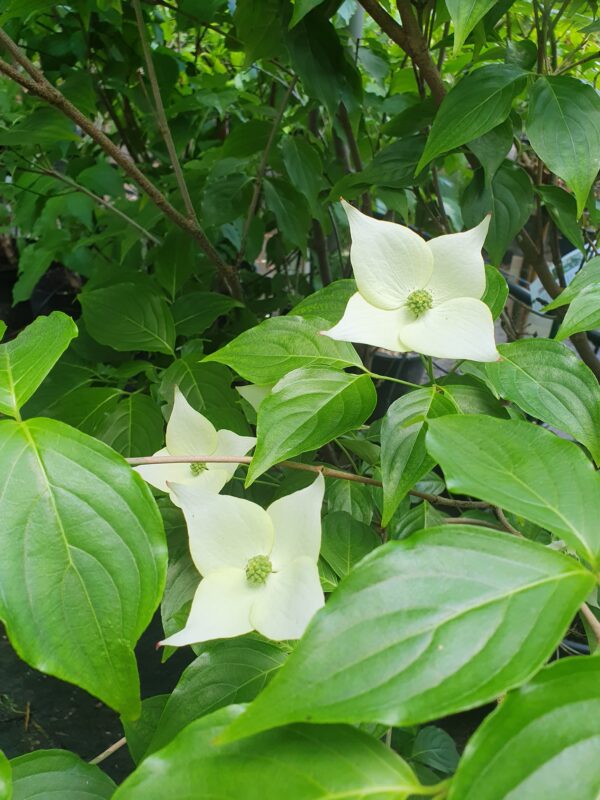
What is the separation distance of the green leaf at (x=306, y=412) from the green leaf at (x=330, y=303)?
68 mm

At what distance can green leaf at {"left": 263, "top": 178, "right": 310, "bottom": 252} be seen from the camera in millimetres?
944

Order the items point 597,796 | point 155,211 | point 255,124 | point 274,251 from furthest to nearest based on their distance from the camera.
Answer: point 274,251, point 155,211, point 255,124, point 597,796

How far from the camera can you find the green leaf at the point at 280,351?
1.45ft

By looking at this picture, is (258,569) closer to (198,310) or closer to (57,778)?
(57,778)

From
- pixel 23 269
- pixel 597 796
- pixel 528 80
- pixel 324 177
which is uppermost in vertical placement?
pixel 528 80

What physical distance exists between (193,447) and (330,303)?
150 mm

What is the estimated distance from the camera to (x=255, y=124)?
93cm

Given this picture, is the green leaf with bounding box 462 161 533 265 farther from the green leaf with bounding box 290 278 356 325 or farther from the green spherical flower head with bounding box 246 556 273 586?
the green spherical flower head with bounding box 246 556 273 586

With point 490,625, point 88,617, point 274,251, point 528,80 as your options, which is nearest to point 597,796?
point 490,625

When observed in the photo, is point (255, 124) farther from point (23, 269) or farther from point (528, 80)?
point (23, 269)

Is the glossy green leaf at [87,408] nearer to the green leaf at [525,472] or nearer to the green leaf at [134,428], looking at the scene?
the green leaf at [134,428]

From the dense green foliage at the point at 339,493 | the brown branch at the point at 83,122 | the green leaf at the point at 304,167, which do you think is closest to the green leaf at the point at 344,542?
the dense green foliage at the point at 339,493

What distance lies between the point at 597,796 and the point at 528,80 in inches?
23.6

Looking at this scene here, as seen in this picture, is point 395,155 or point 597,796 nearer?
point 597,796
